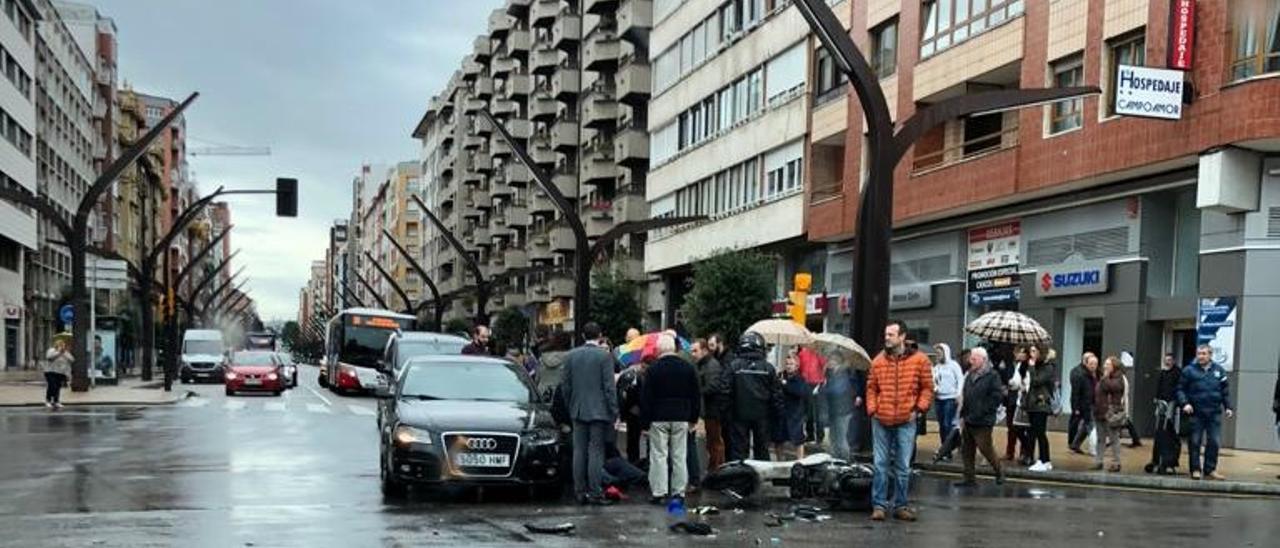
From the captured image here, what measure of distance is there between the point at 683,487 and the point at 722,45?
3309cm

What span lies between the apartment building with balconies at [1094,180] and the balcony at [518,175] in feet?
167

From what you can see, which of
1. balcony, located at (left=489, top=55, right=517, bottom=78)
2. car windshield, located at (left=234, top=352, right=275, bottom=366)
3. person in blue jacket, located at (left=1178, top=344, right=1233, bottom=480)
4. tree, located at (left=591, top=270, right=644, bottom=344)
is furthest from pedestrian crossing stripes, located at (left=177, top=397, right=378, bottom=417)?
balcony, located at (left=489, top=55, right=517, bottom=78)

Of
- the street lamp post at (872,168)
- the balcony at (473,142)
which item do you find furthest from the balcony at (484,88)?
the street lamp post at (872,168)

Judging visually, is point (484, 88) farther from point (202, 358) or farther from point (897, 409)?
point (897, 409)

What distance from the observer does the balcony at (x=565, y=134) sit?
71.4 meters

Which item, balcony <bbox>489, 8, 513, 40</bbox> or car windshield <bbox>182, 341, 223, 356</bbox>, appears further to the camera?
balcony <bbox>489, 8, 513, 40</bbox>

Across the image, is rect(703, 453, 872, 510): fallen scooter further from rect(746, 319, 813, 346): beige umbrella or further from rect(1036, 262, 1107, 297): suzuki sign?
rect(1036, 262, 1107, 297): suzuki sign

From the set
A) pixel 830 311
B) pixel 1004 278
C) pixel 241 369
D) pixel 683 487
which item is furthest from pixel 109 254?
pixel 683 487

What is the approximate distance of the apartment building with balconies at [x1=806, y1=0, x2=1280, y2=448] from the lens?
66.7 ft

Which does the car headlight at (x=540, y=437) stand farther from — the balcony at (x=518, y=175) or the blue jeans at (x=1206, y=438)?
the balcony at (x=518, y=175)

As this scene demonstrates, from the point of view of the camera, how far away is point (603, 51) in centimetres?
6341

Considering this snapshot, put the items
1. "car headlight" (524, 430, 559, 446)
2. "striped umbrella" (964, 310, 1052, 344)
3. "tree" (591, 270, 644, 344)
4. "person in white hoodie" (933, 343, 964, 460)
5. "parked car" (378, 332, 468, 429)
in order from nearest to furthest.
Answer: "car headlight" (524, 430, 559, 446) < "person in white hoodie" (933, 343, 964, 460) < "striped umbrella" (964, 310, 1052, 344) < "parked car" (378, 332, 468, 429) < "tree" (591, 270, 644, 344)

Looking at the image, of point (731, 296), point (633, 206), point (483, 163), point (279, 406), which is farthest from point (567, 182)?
point (279, 406)

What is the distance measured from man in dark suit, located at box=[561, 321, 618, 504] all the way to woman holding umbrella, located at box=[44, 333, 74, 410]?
19.6 meters
